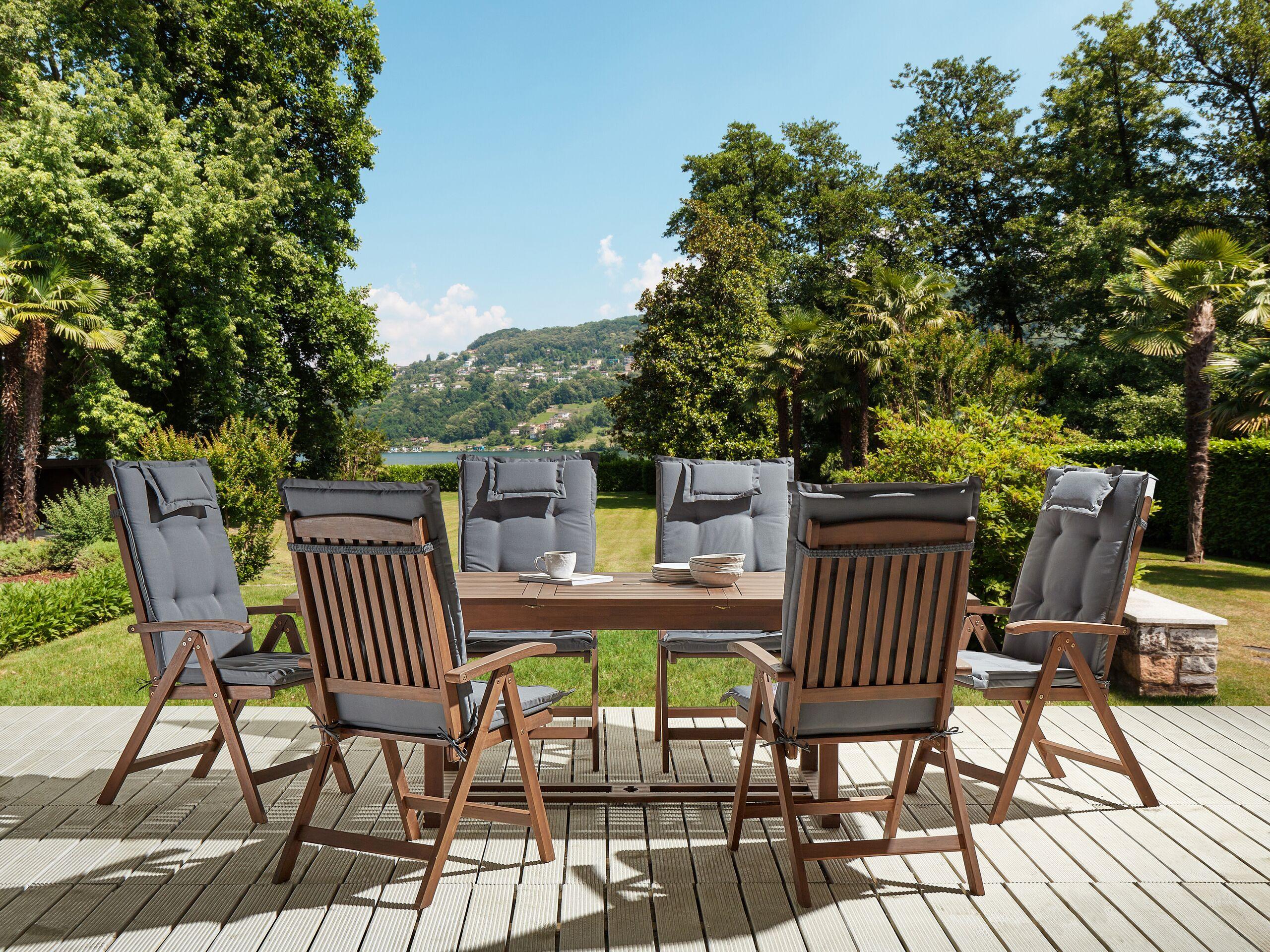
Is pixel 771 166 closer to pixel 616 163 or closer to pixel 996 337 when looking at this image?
pixel 616 163

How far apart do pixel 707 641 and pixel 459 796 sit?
4.41 feet

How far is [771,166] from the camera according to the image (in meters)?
26.6

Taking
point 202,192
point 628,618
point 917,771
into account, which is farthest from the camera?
point 202,192

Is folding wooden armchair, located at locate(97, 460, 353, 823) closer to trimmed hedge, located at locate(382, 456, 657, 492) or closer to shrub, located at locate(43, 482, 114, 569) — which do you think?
shrub, located at locate(43, 482, 114, 569)

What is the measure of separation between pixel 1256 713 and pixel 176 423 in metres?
16.0

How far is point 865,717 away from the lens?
7.28ft

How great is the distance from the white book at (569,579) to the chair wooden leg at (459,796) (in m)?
0.71

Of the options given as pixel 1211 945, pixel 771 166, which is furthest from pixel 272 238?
pixel 771 166

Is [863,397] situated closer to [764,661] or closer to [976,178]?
[976,178]

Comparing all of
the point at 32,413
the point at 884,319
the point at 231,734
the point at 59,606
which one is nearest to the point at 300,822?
the point at 231,734

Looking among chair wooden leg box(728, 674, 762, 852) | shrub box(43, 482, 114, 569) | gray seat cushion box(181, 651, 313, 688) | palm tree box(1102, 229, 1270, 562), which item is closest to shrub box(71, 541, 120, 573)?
shrub box(43, 482, 114, 569)

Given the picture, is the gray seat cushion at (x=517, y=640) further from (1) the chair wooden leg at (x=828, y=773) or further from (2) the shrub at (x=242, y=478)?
(2) the shrub at (x=242, y=478)

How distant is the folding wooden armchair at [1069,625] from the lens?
2.71 metres

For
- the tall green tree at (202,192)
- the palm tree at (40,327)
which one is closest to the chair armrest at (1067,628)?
the palm tree at (40,327)
